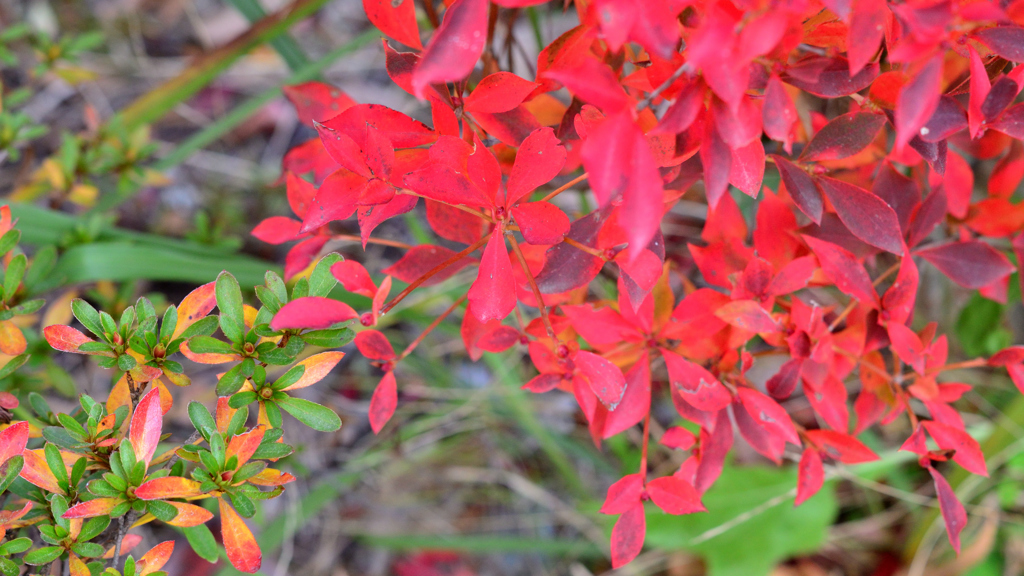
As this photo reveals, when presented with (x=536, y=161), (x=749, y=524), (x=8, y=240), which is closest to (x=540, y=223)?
(x=536, y=161)

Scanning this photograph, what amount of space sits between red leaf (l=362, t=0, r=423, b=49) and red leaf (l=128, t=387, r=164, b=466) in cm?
34

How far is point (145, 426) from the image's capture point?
0.49 metres

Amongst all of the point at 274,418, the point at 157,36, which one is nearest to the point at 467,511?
the point at 274,418

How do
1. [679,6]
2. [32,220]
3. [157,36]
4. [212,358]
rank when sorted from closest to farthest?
[679,6] < [212,358] < [32,220] < [157,36]

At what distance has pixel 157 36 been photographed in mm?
1516

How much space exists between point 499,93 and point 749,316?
0.89ft

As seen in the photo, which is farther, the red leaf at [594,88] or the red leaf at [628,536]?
the red leaf at [628,536]

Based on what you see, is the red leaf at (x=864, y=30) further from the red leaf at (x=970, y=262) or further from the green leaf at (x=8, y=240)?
the green leaf at (x=8, y=240)

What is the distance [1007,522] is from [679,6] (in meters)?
1.23

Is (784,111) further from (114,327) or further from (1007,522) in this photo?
(1007,522)

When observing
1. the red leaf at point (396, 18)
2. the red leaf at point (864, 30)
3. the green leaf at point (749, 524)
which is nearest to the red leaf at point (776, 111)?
the red leaf at point (864, 30)

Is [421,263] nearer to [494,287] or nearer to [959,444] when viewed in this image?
[494,287]

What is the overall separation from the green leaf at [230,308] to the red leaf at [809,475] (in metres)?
0.53

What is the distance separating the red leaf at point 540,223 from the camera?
473mm
